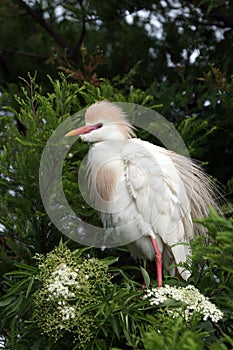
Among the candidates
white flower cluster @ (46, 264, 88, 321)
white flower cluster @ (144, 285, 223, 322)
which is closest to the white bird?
white flower cluster @ (144, 285, 223, 322)

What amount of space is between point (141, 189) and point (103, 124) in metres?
0.38

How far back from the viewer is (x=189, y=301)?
2.25 metres

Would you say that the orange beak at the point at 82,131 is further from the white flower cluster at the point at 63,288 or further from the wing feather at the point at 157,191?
the white flower cluster at the point at 63,288

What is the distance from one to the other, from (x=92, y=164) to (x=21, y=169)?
13.3 inches

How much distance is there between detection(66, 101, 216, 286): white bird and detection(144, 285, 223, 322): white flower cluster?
62 cm

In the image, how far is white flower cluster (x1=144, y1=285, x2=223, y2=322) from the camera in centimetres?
221

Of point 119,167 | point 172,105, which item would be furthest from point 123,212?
point 172,105

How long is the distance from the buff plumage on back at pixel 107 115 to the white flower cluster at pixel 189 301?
1.06 meters

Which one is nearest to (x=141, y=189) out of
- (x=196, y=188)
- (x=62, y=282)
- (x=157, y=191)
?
(x=157, y=191)

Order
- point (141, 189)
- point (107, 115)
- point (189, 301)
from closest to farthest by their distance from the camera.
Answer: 1. point (189, 301)
2. point (141, 189)
3. point (107, 115)

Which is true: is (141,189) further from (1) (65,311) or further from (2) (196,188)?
(1) (65,311)

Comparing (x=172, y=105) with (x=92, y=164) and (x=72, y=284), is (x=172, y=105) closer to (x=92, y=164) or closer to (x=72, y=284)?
(x=92, y=164)

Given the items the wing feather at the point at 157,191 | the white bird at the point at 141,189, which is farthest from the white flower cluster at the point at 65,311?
the wing feather at the point at 157,191

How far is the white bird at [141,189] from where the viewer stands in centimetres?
307
